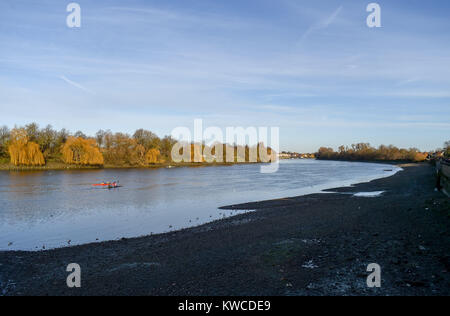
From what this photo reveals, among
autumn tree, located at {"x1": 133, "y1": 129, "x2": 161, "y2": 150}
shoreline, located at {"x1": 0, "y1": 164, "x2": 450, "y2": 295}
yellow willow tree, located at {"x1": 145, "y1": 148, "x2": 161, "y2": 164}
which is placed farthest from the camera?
autumn tree, located at {"x1": 133, "y1": 129, "x2": 161, "y2": 150}

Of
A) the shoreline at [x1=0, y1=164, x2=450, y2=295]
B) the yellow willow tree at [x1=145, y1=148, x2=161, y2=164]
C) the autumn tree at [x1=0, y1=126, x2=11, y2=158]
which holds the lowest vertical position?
the shoreline at [x1=0, y1=164, x2=450, y2=295]

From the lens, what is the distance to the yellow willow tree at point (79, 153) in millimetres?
85375

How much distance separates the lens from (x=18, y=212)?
21.7 metres

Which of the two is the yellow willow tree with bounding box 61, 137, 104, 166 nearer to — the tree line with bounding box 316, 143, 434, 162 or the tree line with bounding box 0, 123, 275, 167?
the tree line with bounding box 0, 123, 275, 167

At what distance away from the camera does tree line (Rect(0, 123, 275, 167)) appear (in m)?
80.4

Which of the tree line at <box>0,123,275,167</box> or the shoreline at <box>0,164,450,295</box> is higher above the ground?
the tree line at <box>0,123,275,167</box>

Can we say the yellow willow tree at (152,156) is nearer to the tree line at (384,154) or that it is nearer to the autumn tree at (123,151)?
the autumn tree at (123,151)

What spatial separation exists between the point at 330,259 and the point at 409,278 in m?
2.21

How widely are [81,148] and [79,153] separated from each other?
1.62 m

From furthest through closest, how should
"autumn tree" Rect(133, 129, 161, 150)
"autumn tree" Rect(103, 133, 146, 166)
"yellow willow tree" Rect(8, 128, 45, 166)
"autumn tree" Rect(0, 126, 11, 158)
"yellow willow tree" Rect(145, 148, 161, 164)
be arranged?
"autumn tree" Rect(133, 129, 161, 150), "yellow willow tree" Rect(145, 148, 161, 164), "autumn tree" Rect(103, 133, 146, 166), "autumn tree" Rect(0, 126, 11, 158), "yellow willow tree" Rect(8, 128, 45, 166)

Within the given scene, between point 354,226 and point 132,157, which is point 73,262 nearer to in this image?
point 354,226

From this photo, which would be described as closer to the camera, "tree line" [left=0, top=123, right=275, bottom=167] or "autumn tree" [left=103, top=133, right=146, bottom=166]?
"tree line" [left=0, top=123, right=275, bottom=167]

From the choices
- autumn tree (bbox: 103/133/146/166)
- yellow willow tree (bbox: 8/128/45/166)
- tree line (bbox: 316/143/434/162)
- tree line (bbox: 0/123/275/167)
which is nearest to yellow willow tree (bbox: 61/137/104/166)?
tree line (bbox: 0/123/275/167)
